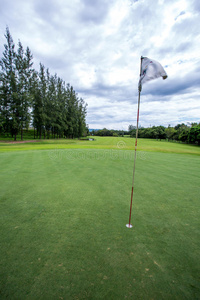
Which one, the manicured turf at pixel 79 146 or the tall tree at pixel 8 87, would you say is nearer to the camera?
the manicured turf at pixel 79 146

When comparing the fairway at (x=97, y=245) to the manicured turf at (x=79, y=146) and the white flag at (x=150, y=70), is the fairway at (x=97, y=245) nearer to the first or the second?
the white flag at (x=150, y=70)

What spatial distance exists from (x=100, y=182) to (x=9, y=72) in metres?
37.8

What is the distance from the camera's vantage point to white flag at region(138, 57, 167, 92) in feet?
10.9

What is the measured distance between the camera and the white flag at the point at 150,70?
10.9 ft

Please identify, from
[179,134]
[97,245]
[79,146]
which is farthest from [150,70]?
[179,134]

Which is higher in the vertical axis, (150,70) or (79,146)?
(150,70)

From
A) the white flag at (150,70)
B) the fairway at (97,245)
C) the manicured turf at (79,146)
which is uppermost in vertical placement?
the white flag at (150,70)

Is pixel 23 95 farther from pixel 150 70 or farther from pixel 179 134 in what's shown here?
pixel 179 134

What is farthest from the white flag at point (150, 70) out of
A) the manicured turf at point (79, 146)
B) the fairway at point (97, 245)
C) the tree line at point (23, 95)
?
the tree line at point (23, 95)

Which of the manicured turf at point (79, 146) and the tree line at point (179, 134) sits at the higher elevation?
the tree line at point (179, 134)

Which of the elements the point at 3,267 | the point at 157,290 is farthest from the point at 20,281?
the point at 157,290

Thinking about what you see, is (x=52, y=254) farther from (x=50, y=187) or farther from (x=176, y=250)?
(x=50, y=187)

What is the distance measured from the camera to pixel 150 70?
3359 millimetres

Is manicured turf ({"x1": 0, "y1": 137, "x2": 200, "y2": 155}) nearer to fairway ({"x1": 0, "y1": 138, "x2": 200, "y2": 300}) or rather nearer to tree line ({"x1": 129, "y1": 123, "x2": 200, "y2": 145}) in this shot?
tree line ({"x1": 129, "y1": 123, "x2": 200, "y2": 145})
